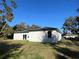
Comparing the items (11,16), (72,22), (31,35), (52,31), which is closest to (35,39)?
(31,35)

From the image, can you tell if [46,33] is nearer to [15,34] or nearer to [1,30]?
[15,34]

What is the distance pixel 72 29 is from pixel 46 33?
3583 cm

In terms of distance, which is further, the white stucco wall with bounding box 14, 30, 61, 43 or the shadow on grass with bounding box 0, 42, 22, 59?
the white stucco wall with bounding box 14, 30, 61, 43

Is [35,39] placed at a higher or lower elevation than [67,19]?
lower

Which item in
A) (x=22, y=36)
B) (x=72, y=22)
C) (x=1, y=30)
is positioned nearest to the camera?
(x=1, y=30)

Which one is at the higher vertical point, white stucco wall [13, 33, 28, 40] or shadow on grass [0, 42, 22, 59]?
white stucco wall [13, 33, 28, 40]

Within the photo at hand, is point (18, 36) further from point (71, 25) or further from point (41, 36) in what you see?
point (71, 25)

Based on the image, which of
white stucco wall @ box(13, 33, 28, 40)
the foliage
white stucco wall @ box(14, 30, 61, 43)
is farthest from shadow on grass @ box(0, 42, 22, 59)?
the foliage

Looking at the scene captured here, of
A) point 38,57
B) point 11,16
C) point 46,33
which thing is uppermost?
point 11,16

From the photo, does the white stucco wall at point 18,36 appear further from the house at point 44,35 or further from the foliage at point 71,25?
the foliage at point 71,25

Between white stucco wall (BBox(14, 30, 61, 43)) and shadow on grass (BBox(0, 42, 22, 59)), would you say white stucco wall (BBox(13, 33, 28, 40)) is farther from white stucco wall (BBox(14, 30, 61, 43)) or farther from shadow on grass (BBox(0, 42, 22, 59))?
shadow on grass (BBox(0, 42, 22, 59))

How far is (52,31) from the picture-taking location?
43250 mm

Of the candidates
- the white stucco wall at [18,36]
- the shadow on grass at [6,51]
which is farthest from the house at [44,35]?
the shadow on grass at [6,51]

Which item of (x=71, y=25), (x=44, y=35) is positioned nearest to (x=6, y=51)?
(x=44, y=35)
